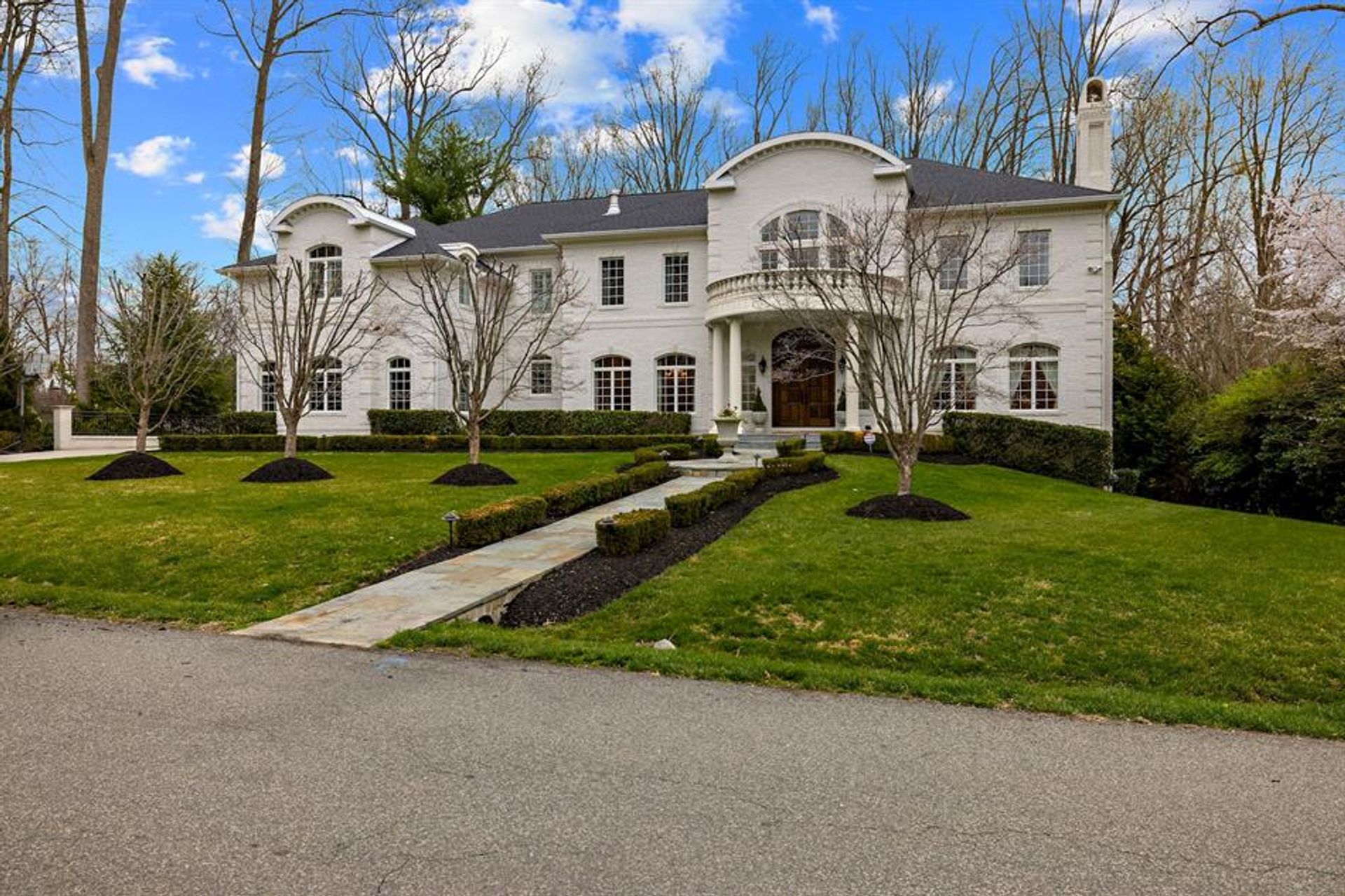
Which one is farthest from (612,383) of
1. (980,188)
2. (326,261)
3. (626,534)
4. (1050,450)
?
(626,534)

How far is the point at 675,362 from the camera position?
984 inches

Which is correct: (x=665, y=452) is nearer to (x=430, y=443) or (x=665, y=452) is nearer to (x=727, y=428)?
(x=727, y=428)

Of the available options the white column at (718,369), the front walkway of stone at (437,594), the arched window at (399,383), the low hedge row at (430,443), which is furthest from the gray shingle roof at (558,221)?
the front walkway of stone at (437,594)

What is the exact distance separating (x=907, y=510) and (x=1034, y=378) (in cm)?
1299

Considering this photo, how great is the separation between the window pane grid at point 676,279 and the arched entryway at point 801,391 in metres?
3.32

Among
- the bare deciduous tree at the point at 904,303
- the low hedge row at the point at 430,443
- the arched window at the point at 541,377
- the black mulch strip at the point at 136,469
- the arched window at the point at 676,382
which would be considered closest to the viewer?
the bare deciduous tree at the point at 904,303

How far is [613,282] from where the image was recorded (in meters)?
25.5

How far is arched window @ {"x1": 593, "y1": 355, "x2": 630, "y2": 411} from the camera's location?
83.2ft

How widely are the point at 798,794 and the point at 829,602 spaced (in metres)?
3.59

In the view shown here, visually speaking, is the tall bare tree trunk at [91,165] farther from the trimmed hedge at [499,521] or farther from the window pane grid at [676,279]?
the trimmed hedge at [499,521]

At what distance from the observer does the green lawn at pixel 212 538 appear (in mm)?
7582

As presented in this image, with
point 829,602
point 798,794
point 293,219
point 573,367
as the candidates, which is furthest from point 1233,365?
point 293,219

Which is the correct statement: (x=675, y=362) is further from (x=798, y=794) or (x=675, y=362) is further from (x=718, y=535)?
(x=798, y=794)

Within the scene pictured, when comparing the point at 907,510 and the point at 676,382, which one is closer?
the point at 907,510
